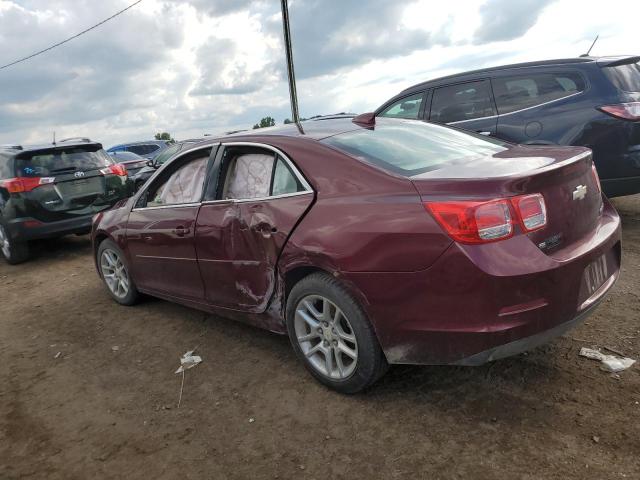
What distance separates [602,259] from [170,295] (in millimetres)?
3132

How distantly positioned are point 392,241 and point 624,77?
4.18m

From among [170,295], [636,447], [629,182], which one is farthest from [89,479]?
[629,182]

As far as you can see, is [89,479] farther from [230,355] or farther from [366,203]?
[366,203]

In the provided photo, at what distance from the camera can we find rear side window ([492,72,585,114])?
17.6 feet

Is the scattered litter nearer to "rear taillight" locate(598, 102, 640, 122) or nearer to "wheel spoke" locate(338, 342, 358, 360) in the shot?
"wheel spoke" locate(338, 342, 358, 360)

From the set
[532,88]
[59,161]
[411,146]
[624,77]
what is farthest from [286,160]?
[59,161]

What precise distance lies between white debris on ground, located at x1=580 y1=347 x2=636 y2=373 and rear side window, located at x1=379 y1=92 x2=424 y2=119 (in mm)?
4428

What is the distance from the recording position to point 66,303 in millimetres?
5391

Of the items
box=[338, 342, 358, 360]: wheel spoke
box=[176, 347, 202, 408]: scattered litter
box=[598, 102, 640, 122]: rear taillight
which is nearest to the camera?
box=[338, 342, 358, 360]: wheel spoke

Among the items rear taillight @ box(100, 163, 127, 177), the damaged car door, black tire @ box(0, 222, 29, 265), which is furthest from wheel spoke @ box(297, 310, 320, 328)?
black tire @ box(0, 222, 29, 265)

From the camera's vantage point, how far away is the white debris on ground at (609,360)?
2.90 meters

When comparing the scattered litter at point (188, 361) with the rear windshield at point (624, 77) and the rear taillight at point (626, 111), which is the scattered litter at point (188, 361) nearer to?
the rear taillight at point (626, 111)

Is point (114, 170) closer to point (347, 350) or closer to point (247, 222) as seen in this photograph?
point (247, 222)

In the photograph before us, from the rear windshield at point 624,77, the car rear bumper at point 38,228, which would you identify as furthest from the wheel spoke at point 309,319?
the car rear bumper at point 38,228
